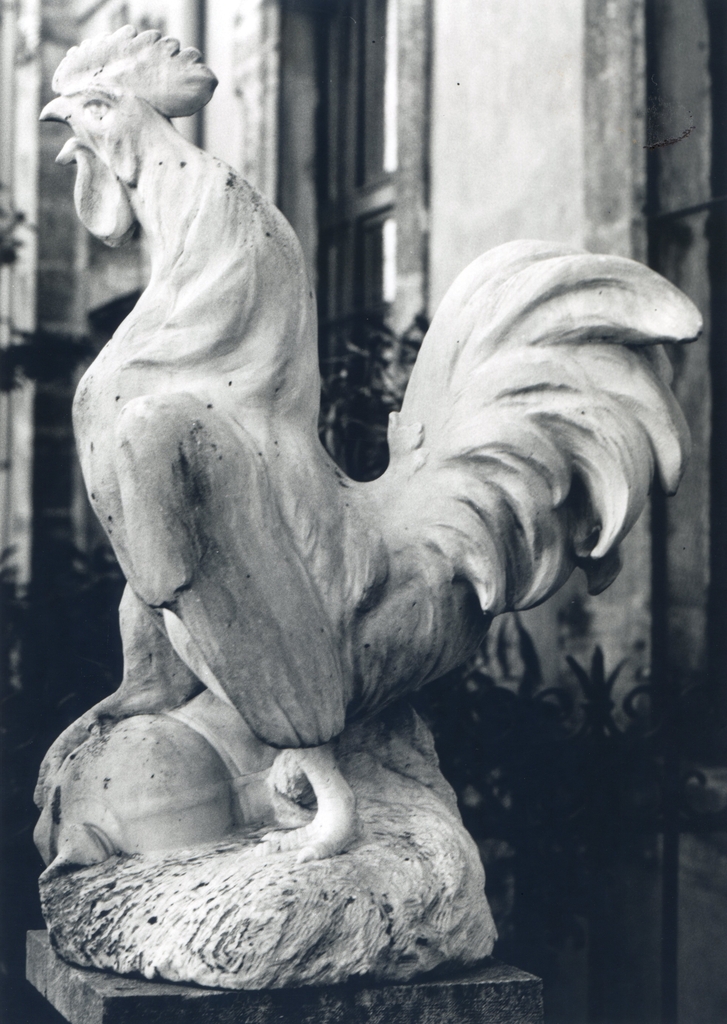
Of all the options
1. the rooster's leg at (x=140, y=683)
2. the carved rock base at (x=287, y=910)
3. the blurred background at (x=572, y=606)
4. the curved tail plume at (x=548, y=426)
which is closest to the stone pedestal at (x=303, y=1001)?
the carved rock base at (x=287, y=910)

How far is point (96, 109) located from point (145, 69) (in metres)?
0.11

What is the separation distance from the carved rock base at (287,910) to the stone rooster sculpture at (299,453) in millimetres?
85

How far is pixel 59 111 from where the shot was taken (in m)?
2.31

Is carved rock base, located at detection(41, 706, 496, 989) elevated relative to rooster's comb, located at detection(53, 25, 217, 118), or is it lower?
lower

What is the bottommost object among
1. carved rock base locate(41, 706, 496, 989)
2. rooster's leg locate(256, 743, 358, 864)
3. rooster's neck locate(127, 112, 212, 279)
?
carved rock base locate(41, 706, 496, 989)

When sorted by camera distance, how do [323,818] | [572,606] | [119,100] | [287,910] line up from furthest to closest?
[572,606] < [119,100] < [323,818] < [287,910]

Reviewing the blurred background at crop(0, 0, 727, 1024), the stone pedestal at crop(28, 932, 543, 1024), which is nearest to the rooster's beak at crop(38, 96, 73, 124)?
the stone pedestal at crop(28, 932, 543, 1024)

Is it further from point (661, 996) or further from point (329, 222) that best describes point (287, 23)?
point (661, 996)

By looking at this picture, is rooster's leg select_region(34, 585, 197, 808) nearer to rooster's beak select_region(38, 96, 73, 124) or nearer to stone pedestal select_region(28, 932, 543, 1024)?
stone pedestal select_region(28, 932, 543, 1024)

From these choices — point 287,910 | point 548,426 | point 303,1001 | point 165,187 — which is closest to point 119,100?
point 165,187

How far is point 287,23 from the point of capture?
5.71 metres

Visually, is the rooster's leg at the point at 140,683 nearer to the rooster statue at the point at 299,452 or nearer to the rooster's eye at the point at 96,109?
the rooster statue at the point at 299,452

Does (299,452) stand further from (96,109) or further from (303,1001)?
(303,1001)

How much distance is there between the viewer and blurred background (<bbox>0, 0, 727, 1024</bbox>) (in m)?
3.68
